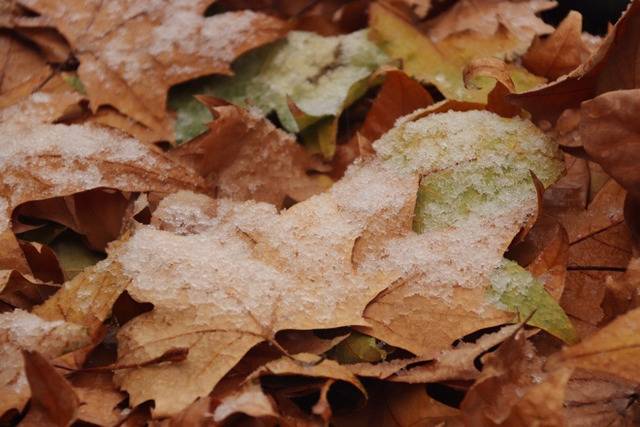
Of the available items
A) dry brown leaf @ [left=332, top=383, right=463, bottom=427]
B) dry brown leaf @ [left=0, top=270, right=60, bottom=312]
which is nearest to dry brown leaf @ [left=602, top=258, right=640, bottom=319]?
dry brown leaf @ [left=332, top=383, right=463, bottom=427]

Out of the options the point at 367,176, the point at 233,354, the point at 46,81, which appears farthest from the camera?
the point at 46,81

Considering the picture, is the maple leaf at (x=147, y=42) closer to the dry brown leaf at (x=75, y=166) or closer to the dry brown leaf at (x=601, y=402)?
the dry brown leaf at (x=75, y=166)

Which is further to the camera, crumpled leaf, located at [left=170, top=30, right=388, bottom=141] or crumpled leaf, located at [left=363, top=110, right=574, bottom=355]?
crumpled leaf, located at [left=170, top=30, right=388, bottom=141]

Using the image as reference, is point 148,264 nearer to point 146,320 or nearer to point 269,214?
point 146,320

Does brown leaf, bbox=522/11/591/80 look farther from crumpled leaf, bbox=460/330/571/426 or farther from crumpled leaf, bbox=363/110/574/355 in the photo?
crumpled leaf, bbox=460/330/571/426

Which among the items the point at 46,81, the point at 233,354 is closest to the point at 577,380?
the point at 233,354

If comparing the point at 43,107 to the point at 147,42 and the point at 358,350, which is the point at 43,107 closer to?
the point at 147,42
